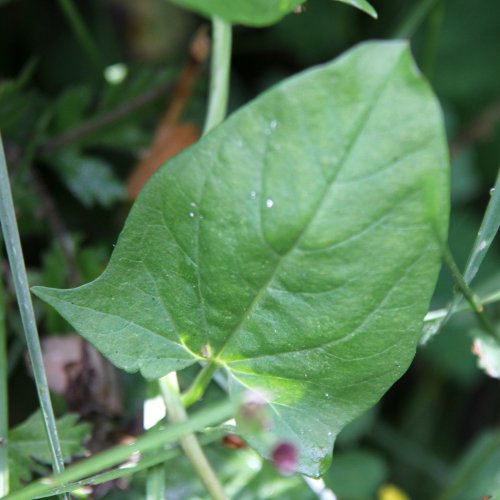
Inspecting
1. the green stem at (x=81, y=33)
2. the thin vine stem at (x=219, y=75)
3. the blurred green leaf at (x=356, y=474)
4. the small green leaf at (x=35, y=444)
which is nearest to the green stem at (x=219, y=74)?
the thin vine stem at (x=219, y=75)

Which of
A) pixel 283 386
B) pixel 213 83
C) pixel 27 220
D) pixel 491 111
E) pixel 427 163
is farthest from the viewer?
pixel 491 111

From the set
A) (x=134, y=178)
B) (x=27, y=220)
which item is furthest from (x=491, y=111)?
(x=27, y=220)

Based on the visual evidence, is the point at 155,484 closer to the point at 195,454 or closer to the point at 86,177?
the point at 195,454

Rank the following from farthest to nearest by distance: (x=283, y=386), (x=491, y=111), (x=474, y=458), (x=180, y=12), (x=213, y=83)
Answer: (x=491, y=111), (x=180, y=12), (x=474, y=458), (x=213, y=83), (x=283, y=386)

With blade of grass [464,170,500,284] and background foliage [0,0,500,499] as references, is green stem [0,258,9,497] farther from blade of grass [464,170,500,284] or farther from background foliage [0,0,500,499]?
blade of grass [464,170,500,284]

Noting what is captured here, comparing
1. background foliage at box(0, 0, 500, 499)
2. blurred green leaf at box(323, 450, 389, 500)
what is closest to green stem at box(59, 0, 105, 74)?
background foliage at box(0, 0, 500, 499)

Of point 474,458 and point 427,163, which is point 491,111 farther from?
point 427,163

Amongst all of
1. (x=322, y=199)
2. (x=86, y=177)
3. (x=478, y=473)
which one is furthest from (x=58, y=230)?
(x=478, y=473)
